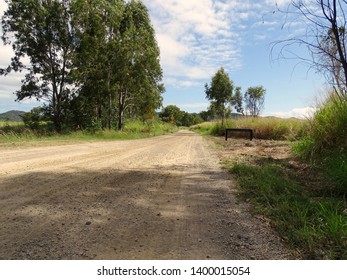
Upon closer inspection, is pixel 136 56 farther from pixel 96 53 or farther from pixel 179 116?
pixel 179 116

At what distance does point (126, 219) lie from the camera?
3.17m

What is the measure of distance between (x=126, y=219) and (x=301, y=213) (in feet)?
6.23

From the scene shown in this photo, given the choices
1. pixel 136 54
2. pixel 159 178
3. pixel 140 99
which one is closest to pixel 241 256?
pixel 159 178

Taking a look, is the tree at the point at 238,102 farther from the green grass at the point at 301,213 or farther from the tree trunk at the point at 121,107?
the green grass at the point at 301,213

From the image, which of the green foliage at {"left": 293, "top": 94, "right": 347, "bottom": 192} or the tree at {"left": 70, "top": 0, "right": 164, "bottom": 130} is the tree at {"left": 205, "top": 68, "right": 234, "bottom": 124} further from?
the green foliage at {"left": 293, "top": 94, "right": 347, "bottom": 192}

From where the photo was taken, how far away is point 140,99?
30359 millimetres

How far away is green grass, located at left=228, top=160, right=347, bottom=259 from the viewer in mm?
2510

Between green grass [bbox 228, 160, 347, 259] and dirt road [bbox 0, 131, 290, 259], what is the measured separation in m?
0.18

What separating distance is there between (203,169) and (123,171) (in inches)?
70.2

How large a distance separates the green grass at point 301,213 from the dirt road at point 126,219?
0.18m

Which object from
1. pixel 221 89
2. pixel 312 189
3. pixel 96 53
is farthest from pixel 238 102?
pixel 312 189

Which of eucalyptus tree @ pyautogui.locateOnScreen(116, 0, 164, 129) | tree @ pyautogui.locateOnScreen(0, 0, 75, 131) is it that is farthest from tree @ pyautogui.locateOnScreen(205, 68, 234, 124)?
tree @ pyautogui.locateOnScreen(0, 0, 75, 131)

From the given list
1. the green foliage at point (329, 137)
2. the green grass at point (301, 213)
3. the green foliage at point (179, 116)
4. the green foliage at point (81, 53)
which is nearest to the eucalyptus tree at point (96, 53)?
the green foliage at point (81, 53)

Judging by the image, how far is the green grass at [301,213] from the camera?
8.23ft
